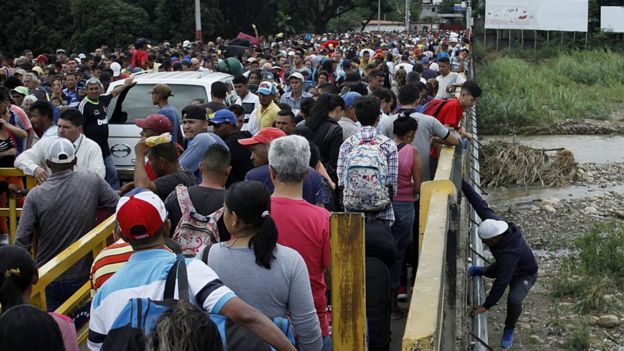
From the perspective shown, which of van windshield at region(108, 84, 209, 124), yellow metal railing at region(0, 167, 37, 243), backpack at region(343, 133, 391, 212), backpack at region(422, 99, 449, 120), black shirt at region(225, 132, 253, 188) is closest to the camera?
backpack at region(343, 133, 391, 212)

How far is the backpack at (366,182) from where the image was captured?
6.15 m

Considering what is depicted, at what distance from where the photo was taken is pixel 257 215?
3.91 m

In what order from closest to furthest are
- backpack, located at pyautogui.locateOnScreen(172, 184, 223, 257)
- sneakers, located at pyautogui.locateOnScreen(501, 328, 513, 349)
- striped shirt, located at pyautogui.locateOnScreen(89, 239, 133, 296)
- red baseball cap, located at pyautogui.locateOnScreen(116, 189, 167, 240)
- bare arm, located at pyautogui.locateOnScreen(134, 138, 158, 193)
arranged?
1. red baseball cap, located at pyautogui.locateOnScreen(116, 189, 167, 240)
2. striped shirt, located at pyautogui.locateOnScreen(89, 239, 133, 296)
3. backpack, located at pyautogui.locateOnScreen(172, 184, 223, 257)
4. bare arm, located at pyautogui.locateOnScreen(134, 138, 158, 193)
5. sneakers, located at pyautogui.locateOnScreen(501, 328, 513, 349)

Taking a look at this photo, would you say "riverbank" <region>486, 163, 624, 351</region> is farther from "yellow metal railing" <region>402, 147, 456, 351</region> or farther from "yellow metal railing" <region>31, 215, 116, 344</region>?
"yellow metal railing" <region>31, 215, 116, 344</region>

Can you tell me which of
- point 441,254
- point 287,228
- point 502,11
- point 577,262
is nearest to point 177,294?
point 287,228

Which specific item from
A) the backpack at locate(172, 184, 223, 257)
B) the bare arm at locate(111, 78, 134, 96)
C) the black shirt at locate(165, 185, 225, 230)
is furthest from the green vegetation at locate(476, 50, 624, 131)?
the backpack at locate(172, 184, 223, 257)

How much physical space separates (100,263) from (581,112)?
27.3 m

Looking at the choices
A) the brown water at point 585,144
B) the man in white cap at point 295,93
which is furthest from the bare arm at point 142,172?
the brown water at point 585,144

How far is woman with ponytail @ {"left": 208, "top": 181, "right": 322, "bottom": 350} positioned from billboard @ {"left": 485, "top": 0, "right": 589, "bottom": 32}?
46170 mm

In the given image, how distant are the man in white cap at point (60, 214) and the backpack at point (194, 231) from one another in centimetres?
124

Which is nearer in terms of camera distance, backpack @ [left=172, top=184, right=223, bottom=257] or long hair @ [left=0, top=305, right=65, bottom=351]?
long hair @ [left=0, top=305, right=65, bottom=351]

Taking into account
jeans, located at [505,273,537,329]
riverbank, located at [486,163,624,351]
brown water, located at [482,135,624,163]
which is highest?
jeans, located at [505,273,537,329]

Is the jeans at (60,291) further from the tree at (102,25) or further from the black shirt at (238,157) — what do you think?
the tree at (102,25)

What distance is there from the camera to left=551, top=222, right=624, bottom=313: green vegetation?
11203 millimetres
